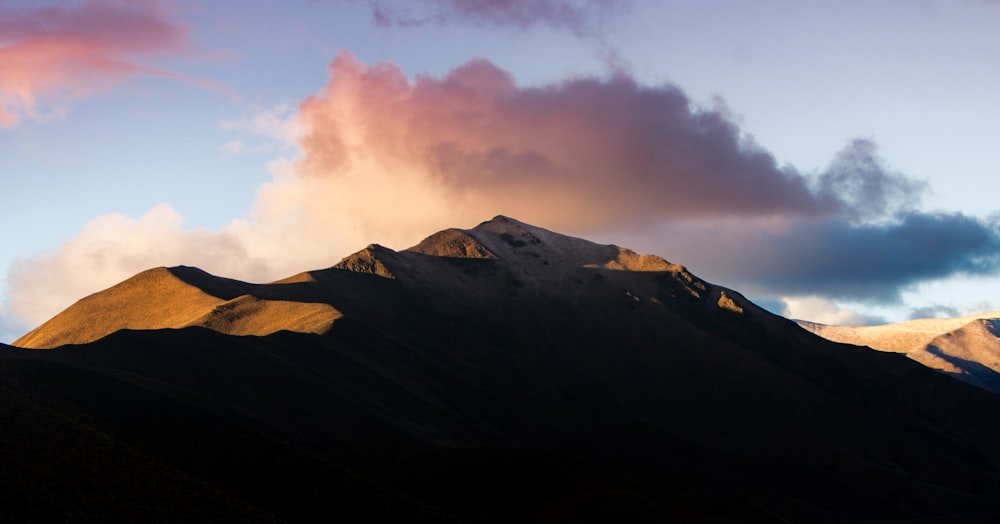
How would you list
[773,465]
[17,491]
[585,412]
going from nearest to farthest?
1. [17,491]
2. [773,465]
3. [585,412]

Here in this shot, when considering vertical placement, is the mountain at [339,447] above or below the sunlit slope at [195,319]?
below

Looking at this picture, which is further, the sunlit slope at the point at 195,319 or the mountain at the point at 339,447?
the sunlit slope at the point at 195,319

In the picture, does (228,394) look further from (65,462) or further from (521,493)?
(65,462)

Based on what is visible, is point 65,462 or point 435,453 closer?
point 65,462

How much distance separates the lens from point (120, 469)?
230 feet

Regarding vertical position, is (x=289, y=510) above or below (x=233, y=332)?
below

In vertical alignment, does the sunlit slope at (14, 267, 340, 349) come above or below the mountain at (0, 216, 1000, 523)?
above

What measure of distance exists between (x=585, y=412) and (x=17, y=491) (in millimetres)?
133690

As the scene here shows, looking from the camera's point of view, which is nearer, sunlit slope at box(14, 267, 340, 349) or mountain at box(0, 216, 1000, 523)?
mountain at box(0, 216, 1000, 523)

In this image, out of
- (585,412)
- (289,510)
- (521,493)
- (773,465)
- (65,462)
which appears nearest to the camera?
(65,462)

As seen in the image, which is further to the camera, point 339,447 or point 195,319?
point 195,319

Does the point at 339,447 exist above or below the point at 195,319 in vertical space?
below

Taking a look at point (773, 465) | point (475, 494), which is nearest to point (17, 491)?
point (475, 494)

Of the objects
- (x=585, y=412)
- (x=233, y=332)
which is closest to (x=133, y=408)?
(x=233, y=332)
